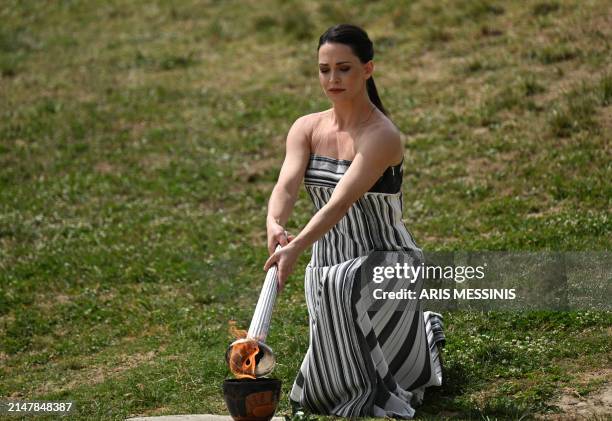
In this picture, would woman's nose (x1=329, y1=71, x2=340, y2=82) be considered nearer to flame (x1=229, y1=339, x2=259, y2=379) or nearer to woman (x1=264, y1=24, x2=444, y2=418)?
woman (x1=264, y1=24, x2=444, y2=418)

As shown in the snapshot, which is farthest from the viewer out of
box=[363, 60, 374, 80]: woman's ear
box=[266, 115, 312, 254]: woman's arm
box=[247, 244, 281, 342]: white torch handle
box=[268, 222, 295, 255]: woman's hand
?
box=[363, 60, 374, 80]: woman's ear

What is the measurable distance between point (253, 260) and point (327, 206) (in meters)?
4.10

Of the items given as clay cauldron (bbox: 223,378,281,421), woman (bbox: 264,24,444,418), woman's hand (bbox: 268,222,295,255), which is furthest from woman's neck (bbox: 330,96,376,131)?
clay cauldron (bbox: 223,378,281,421)

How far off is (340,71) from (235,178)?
5.77 m

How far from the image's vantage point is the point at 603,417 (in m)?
5.35

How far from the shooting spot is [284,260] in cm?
515

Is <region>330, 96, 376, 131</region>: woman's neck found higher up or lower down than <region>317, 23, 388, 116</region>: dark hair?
lower down

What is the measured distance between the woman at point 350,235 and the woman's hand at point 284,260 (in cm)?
9

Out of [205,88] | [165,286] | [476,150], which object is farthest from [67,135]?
[476,150]

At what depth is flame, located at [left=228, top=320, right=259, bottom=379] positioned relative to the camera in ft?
15.8

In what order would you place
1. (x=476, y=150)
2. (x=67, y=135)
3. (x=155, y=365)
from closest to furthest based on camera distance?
1. (x=155, y=365)
2. (x=476, y=150)
3. (x=67, y=135)

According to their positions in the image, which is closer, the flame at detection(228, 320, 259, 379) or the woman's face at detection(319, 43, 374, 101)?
the flame at detection(228, 320, 259, 379)

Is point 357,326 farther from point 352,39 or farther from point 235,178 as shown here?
point 235,178

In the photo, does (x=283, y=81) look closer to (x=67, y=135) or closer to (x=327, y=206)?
(x=67, y=135)
